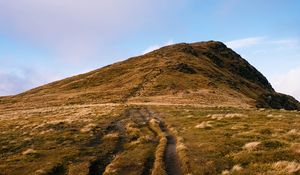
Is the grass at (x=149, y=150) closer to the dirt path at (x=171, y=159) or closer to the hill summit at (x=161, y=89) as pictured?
the dirt path at (x=171, y=159)

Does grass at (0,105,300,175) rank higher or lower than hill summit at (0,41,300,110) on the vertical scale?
lower

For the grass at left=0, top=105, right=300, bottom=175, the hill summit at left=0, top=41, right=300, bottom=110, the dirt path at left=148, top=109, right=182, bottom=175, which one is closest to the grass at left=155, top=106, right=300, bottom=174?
the grass at left=0, top=105, right=300, bottom=175

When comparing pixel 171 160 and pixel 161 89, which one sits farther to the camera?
pixel 161 89

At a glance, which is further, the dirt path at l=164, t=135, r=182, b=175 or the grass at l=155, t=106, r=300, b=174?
the dirt path at l=164, t=135, r=182, b=175

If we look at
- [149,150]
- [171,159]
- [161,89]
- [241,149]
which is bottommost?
[241,149]

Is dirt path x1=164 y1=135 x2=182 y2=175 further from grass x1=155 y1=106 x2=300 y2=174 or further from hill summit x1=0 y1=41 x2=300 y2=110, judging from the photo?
hill summit x1=0 y1=41 x2=300 y2=110

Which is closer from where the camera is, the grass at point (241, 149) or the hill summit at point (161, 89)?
the grass at point (241, 149)

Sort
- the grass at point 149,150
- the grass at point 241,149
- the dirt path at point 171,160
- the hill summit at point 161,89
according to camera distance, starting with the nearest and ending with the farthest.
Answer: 1. the grass at point 241,149
2. the dirt path at point 171,160
3. the grass at point 149,150
4. the hill summit at point 161,89

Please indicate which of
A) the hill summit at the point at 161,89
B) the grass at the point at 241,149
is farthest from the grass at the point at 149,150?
the hill summit at the point at 161,89

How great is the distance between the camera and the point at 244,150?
90.4 feet

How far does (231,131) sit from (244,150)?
33.0 feet

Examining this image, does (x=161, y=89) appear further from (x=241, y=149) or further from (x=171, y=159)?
(x=171, y=159)

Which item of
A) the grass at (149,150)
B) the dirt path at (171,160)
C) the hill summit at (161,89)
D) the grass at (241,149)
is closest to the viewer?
the grass at (241,149)

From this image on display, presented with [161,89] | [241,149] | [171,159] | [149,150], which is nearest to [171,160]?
[171,159]
